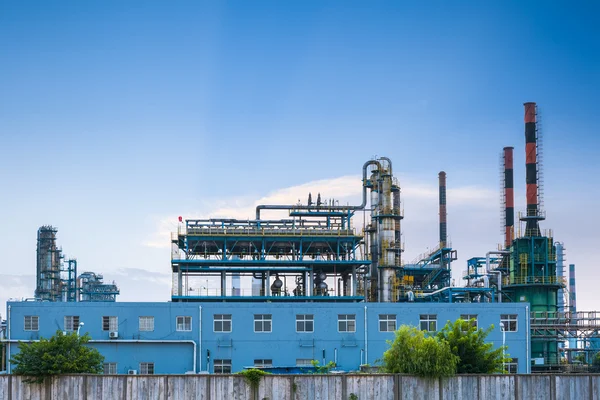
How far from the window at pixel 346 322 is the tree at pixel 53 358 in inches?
814

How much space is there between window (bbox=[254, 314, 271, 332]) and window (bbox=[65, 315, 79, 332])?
1167cm

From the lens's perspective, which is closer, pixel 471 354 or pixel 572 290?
pixel 471 354

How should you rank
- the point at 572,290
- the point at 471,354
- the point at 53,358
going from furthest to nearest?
the point at 572,290
the point at 471,354
the point at 53,358

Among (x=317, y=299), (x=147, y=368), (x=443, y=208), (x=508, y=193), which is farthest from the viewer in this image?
(x=443, y=208)

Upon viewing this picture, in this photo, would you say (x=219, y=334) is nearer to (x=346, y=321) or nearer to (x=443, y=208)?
(x=346, y=321)

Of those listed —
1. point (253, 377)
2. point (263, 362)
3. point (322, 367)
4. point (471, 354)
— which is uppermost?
point (471, 354)

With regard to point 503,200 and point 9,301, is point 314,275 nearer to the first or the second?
point 9,301

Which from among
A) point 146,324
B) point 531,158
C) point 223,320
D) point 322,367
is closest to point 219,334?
point 223,320

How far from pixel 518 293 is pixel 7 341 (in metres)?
48.4

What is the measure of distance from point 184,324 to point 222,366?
3.68m

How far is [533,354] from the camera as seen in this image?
7400 centimetres

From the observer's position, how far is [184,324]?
171 ft

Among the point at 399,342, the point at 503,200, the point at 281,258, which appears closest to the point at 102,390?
the point at 399,342

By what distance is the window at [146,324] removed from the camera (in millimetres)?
52156
